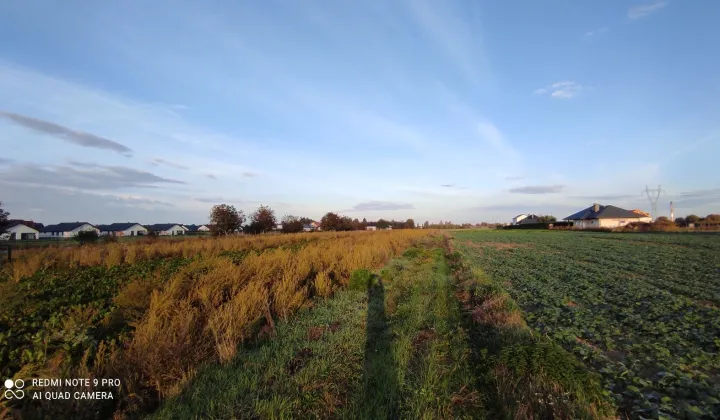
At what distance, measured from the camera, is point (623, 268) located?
15289 millimetres

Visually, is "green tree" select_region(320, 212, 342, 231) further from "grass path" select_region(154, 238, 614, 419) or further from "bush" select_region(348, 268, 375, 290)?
"grass path" select_region(154, 238, 614, 419)

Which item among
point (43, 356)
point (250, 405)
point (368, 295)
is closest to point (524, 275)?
point (368, 295)

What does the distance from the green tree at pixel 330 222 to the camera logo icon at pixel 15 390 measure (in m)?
72.2

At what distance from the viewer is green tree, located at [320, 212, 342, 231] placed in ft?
249

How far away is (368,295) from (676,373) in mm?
6482

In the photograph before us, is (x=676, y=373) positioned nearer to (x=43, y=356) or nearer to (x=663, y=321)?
(x=663, y=321)

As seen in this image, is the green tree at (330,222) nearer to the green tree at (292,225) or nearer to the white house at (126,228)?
the green tree at (292,225)

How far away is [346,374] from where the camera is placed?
439 cm

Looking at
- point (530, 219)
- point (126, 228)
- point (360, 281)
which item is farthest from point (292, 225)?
point (530, 219)

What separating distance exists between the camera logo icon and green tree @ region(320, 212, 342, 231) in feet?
237

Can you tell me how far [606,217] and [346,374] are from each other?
101 metres

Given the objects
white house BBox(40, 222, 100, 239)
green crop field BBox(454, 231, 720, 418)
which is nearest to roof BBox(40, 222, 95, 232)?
white house BBox(40, 222, 100, 239)

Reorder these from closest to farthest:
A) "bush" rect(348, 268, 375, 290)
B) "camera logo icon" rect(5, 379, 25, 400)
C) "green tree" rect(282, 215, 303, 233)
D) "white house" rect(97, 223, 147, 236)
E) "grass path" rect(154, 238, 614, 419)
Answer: "camera logo icon" rect(5, 379, 25, 400), "grass path" rect(154, 238, 614, 419), "bush" rect(348, 268, 375, 290), "green tree" rect(282, 215, 303, 233), "white house" rect(97, 223, 147, 236)

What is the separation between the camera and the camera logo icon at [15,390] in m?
3.21
